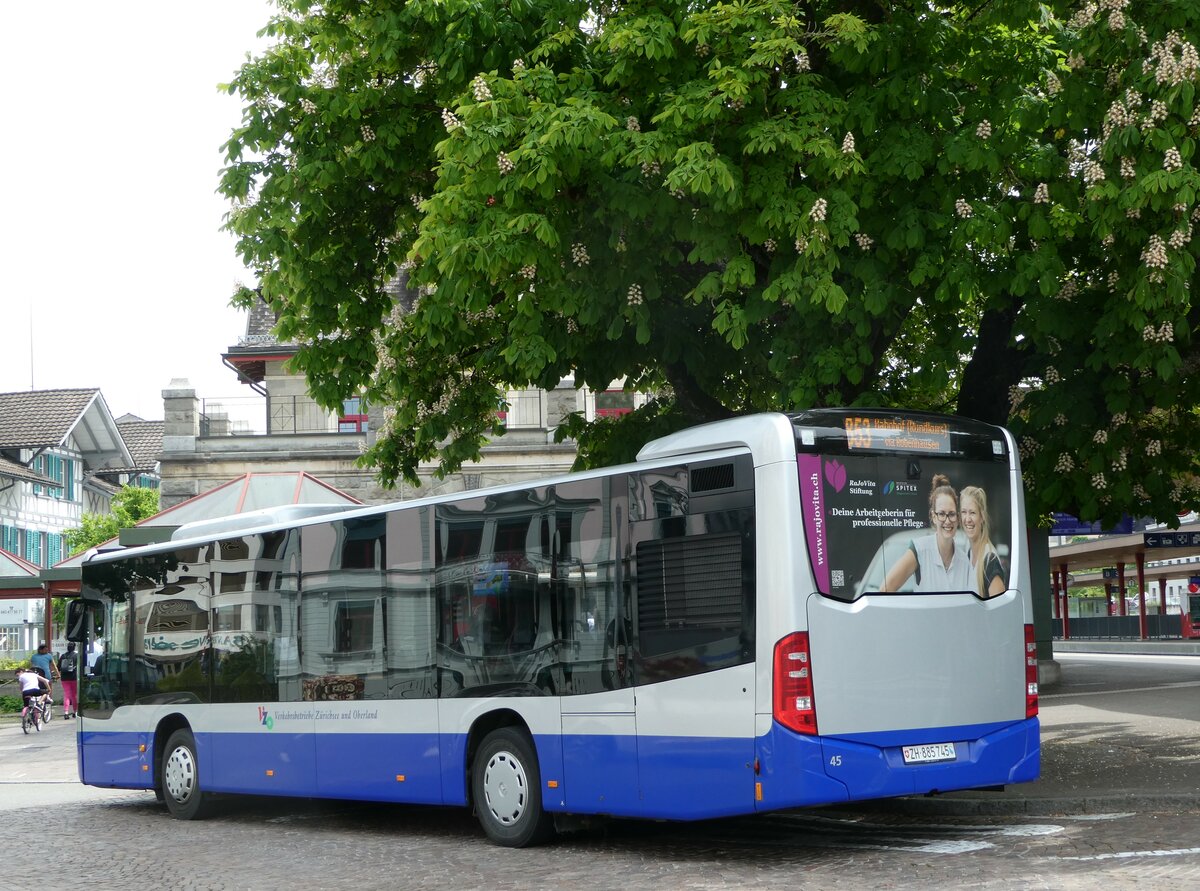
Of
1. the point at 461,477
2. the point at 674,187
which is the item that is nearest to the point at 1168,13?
the point at 674,187

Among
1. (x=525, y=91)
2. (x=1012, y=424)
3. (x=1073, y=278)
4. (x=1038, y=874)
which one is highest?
(x=525, y=91)

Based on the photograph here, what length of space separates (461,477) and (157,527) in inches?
647

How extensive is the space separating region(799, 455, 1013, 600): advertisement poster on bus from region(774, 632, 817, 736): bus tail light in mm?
429

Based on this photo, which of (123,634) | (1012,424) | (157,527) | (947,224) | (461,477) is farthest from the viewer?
(461,477)

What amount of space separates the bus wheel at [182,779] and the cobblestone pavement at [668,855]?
993mm

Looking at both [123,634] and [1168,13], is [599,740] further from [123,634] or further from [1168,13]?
[123,634]

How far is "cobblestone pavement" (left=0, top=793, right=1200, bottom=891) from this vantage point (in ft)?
32.8

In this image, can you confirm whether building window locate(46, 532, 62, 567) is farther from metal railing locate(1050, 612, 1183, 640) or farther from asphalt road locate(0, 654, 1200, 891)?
asphalt road locate(0, 654, 1200, 891)

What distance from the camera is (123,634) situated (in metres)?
17.3

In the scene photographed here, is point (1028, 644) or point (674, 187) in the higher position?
point (674, 187)

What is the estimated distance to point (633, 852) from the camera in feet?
38.7

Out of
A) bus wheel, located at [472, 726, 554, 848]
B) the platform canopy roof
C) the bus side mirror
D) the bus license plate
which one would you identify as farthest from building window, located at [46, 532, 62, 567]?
the bus license plate

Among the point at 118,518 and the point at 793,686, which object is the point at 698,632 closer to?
the point at 793,686

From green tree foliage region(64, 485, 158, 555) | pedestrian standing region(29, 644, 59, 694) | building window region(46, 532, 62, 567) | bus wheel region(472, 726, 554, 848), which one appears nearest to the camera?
bus wheel region(472, 726, 554, 848)
